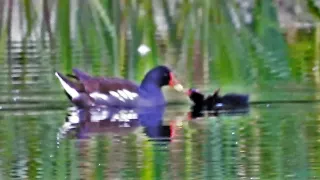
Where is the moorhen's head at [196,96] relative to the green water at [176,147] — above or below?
above

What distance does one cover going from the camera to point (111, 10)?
13609 mm

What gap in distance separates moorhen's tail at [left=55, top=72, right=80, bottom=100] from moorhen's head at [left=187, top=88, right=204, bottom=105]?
1.04 meters

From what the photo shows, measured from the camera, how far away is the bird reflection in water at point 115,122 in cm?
957

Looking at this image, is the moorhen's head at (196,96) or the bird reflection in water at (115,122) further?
the moorhen's head at (196,96)

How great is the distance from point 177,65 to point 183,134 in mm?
4423

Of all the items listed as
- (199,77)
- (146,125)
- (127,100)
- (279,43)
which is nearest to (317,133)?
(146,125)

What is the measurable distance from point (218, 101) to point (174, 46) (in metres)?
4.23

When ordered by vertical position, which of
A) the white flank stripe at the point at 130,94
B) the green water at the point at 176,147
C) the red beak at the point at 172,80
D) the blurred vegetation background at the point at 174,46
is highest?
the blurred vegetation background at the point at 174,46

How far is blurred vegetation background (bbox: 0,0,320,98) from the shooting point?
12.7 m

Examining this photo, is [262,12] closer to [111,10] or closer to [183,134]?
[111,10]

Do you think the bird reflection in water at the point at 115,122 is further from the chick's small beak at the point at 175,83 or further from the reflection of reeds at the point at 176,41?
the reflection of reeds at the point at 176,41

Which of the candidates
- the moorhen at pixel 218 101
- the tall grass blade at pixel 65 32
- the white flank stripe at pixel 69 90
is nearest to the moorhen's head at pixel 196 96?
the moorhen at pixel 218 101

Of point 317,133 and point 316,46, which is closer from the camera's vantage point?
point 317,133

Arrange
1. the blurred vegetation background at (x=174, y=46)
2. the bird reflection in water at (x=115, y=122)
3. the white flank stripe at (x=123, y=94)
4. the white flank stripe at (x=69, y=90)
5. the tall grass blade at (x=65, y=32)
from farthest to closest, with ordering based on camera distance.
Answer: the tall grass blade at (x=65, y=32), the blurred vegetation background at (x=174, y=46), the white flank stripe at (x=123, y=94), the white flank stripe at (x=69, y=90), the bird reflection in water at (x=115, y=122)
